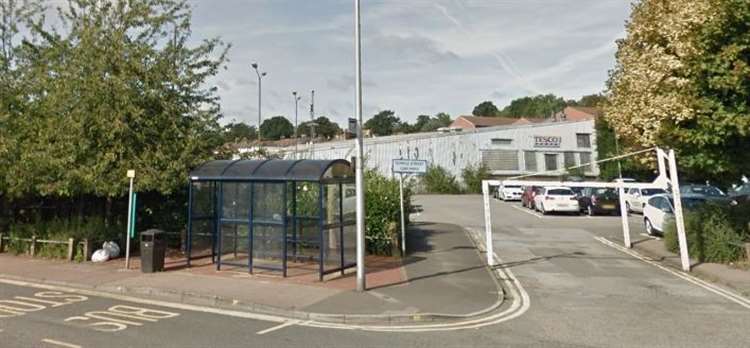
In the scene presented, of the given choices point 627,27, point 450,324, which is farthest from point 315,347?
point 627,27

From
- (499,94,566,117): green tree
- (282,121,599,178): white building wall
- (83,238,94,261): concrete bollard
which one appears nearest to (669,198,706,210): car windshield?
(83,238,94,261): concrete bollard

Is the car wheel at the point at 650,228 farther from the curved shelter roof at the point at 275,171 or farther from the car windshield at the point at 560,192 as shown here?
the curved shelter roof at the point at 275,171

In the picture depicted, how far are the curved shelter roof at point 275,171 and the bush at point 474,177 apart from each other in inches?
1385

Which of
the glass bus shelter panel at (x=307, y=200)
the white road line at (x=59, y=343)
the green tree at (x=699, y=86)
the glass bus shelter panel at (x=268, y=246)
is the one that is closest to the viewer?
the white road line at (x=59, y=343)

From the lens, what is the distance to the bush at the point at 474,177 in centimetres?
→ 4578

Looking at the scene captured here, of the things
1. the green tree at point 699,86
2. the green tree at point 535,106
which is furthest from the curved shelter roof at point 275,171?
the green tree at point 535,106

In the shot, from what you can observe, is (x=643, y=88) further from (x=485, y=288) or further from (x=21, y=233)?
(x=21, y=233)

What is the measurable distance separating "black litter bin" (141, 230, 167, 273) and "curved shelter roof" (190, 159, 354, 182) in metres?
1.57

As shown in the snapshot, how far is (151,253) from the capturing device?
11.3 m

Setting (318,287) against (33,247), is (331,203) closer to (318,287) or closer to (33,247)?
(318,287)

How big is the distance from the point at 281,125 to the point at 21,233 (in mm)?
105617

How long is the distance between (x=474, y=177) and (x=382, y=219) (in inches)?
1293

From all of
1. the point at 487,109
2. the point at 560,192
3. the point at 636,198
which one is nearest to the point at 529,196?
the point at 560,192

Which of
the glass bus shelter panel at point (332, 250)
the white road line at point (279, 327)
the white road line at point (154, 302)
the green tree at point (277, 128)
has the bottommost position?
the white road line at point (279, 327)
